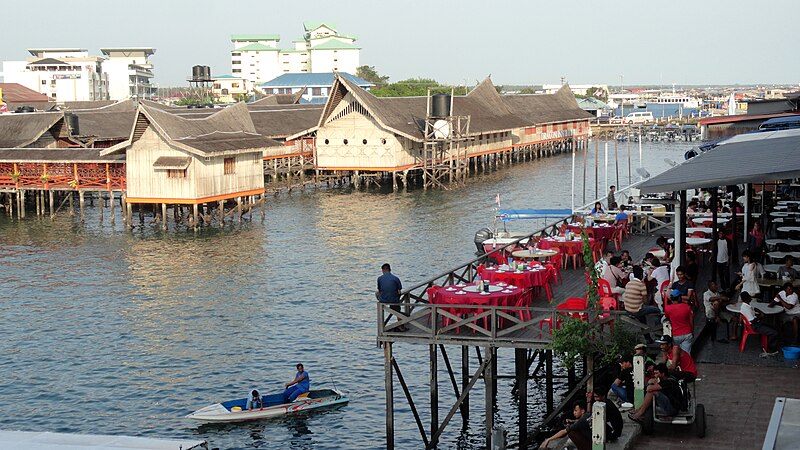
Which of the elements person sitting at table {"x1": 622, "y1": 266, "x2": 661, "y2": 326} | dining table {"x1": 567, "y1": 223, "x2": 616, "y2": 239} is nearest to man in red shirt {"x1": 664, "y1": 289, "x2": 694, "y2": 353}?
person sitting at table {"x1": 622, "y1": 266, "x2": 661, "y2": 326}

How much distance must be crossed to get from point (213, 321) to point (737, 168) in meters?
15.9

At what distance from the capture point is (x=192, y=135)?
4834 cm

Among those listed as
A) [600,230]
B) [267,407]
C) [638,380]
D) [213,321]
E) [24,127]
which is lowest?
[267,407]

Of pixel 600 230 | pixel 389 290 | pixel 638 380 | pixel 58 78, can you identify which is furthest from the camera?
pixel 58 78

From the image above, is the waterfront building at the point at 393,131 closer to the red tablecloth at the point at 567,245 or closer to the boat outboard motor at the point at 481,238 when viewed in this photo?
the boat outboard motor at the point at 481,238

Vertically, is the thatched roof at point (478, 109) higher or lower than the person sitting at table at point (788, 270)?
higher

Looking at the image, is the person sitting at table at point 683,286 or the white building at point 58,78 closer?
the person sitting at table at point 683,286

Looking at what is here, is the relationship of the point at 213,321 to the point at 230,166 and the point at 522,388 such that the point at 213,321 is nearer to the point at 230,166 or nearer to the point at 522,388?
the point at 522,388

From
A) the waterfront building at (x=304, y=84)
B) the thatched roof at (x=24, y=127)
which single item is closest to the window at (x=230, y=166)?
the thatched roof at (x=24, y=127)

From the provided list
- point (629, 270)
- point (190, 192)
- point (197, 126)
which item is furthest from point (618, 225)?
point (197, 126)

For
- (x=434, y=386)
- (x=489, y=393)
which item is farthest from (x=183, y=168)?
(x=489, y=393)

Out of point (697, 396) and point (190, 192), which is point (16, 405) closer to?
point (697, 396)

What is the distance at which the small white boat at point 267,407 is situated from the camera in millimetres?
20250

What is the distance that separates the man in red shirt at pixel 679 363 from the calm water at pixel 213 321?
5.56 meters
